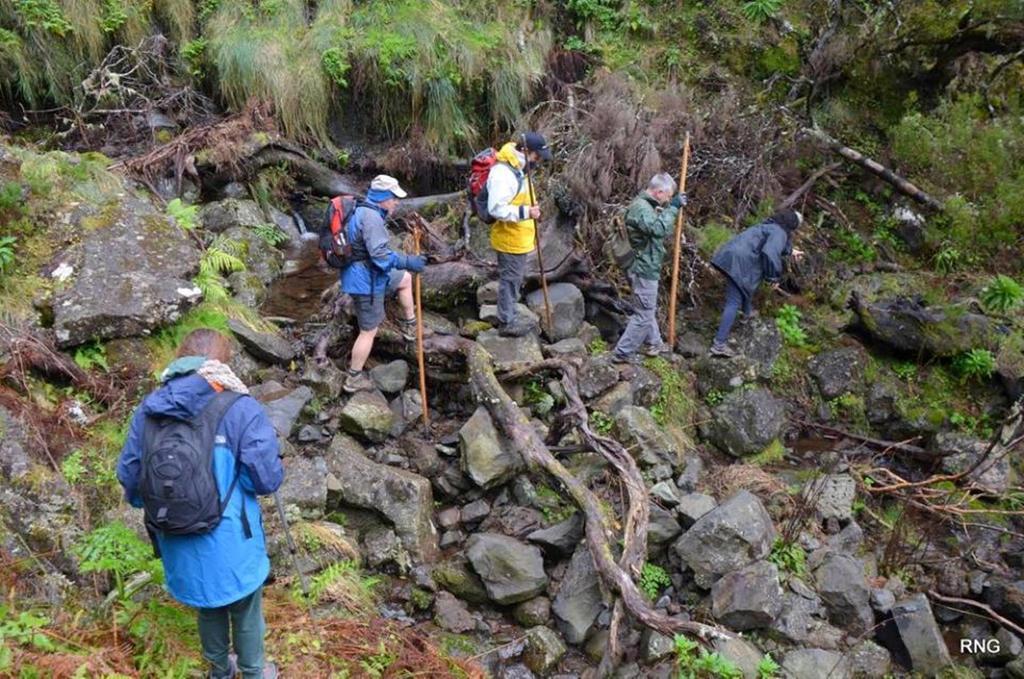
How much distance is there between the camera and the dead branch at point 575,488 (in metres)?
5.25

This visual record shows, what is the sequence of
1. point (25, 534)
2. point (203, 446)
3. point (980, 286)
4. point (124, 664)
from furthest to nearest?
point (980, 286) < point (25, 534) < point (124, 664) < point (203, 446)

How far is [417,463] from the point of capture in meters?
6.94

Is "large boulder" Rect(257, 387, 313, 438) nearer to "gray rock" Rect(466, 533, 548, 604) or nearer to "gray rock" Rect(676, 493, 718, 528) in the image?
"gray rock" Rect(466, 533, 548, 604)

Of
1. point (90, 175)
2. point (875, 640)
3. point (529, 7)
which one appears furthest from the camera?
point (529, 7)

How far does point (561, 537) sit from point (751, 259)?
4116 mm

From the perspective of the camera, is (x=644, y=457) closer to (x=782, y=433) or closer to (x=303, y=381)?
(x=782, y=433)

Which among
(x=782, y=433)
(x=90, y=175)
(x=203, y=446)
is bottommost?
(x=782, y=433)

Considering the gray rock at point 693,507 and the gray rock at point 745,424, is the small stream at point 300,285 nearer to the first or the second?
the gray rock at point 693,507

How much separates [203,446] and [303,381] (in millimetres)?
3604

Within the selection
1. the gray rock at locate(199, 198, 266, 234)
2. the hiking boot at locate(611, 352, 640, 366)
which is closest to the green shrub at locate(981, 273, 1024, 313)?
the hiking boot at locate(611, 352, 640, 366)

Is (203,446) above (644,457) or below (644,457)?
above

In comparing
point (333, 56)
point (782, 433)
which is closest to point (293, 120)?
point (333, 56)

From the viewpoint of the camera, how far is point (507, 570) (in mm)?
5953

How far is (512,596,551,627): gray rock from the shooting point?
5.89 metres
